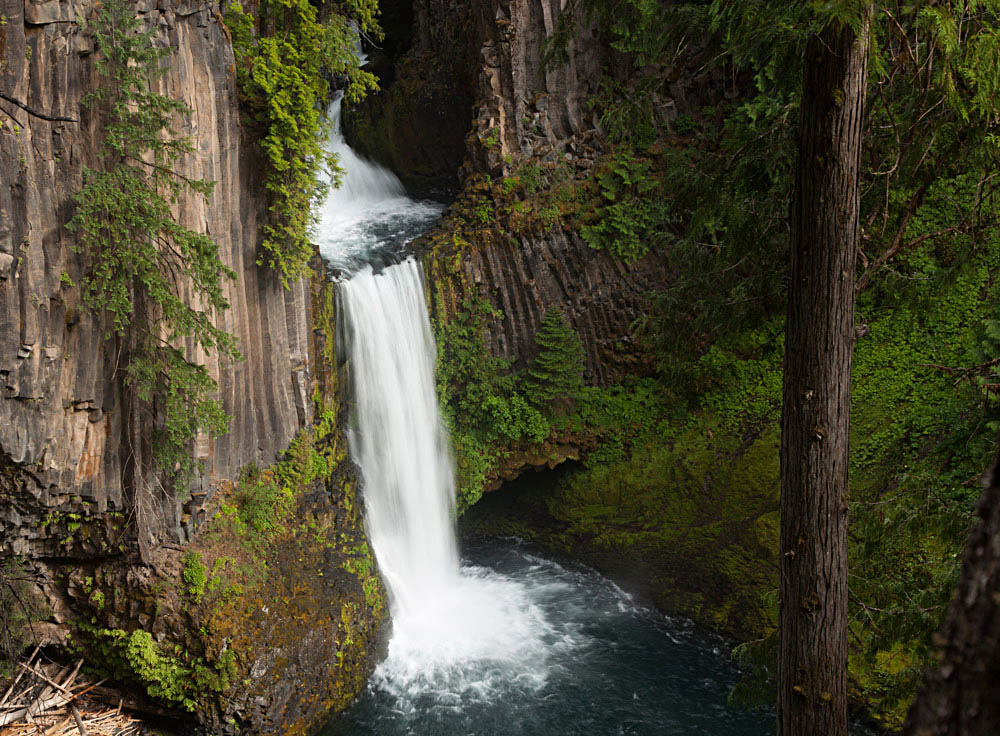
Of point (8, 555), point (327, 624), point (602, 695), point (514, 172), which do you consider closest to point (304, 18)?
point (514, 172)

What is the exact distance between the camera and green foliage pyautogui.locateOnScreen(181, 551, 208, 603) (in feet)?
23.1

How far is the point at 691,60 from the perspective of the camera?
1325 cm

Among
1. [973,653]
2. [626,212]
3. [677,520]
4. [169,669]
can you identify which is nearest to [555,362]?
[626,212]

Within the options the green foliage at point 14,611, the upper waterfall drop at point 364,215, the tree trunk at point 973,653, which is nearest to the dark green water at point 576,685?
the green foliage at point 14,611

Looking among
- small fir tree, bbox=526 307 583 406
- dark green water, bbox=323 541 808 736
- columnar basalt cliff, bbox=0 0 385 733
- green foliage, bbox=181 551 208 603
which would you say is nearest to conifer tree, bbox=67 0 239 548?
columnar basalt cliff, bbox=0 0 385 733

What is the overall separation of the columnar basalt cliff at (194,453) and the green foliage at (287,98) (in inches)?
9.8

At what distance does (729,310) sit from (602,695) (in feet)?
17.9

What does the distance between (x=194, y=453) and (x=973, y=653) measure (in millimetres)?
7456

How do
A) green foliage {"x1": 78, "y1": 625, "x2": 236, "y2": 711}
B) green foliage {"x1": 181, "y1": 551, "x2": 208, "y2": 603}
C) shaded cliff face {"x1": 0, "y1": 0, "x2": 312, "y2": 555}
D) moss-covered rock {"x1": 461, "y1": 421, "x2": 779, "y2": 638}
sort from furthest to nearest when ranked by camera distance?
1. moss-covered rock {"x1": 461, "y1": 421, "x2": 779, "y2": 638}
2. green foliage {"x1": 181, "y1": 551, "x2": 208, "y2": 603}
3. green foliage {"x1": 78, "y1": 625, "x2": 236, "y2": 711}
4. shaded cliff face {"x1": 0, "y1": 0, "x2": 312, "y2": 555}

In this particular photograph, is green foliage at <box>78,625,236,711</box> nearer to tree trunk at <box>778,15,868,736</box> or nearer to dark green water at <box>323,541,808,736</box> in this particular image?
dark green water at <box>323,541,808,736</box>

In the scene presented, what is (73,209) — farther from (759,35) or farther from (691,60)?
(691,60)

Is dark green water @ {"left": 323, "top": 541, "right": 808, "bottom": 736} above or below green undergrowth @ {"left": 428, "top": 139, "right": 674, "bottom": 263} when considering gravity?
below

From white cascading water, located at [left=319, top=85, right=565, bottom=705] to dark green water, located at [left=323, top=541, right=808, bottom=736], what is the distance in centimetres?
4

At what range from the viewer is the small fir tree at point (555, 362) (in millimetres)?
11711
